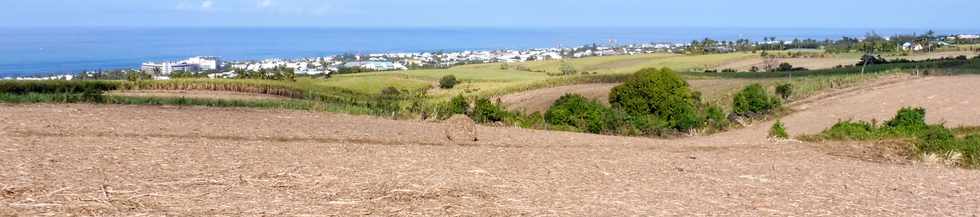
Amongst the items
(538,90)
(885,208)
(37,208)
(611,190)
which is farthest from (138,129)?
(538,90)

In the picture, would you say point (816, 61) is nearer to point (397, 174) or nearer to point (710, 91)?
point (710, 91)

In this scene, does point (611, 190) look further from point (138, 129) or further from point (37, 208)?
point (138, 129)

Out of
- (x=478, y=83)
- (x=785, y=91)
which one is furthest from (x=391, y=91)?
(x=785, y=91)

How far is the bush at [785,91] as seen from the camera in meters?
44.5

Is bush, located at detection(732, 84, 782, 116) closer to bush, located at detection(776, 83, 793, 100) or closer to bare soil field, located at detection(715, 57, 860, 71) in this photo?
bush, located at detection(776, 83, 793, 100)

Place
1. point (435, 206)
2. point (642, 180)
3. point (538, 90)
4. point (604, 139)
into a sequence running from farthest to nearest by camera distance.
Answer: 1. point (538, 90)
2. point (604, 139)
3. point (642, 180)
4. point (435, 206)

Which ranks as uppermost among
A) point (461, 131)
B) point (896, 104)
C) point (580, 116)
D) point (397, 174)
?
point (461, 131)

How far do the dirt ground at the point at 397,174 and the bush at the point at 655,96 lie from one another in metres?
19.4

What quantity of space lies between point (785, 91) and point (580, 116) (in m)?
21.9

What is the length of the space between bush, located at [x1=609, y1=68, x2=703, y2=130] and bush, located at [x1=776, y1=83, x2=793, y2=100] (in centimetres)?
835

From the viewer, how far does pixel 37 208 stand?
7.19 m

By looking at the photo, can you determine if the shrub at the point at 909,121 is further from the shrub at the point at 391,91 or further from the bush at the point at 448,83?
the bush at the point at 448,83

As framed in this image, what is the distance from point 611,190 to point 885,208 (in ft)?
9.85

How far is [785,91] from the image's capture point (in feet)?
147
